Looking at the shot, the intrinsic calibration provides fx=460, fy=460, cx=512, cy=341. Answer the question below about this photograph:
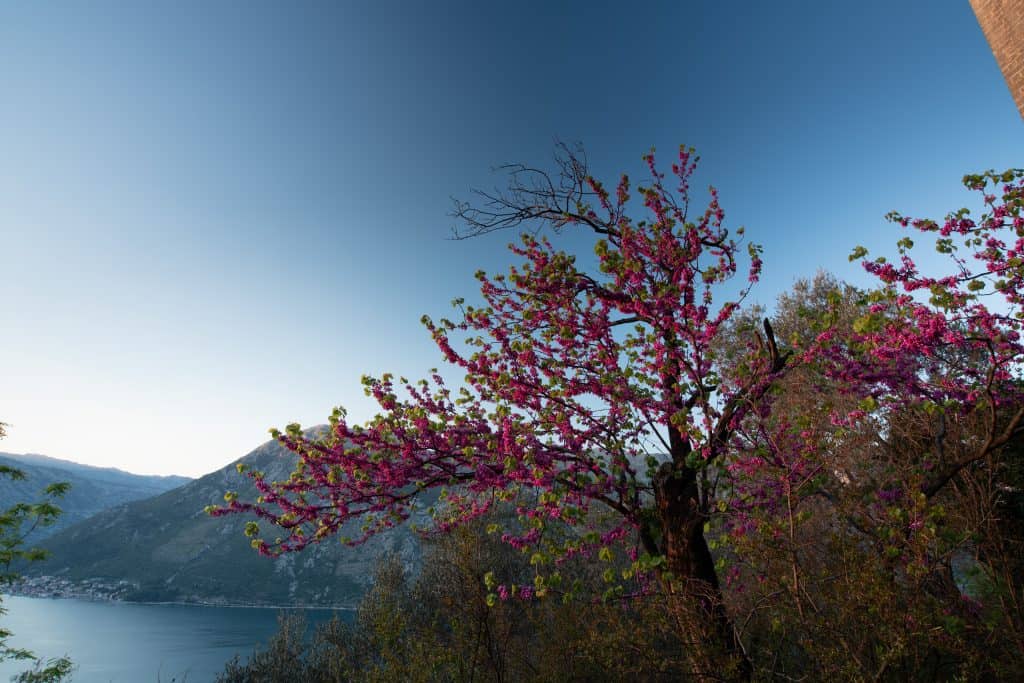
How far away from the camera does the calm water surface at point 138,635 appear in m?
75.6

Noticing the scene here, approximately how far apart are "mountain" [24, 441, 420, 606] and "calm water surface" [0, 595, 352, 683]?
8.54m

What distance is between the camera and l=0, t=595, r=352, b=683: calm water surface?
248ft

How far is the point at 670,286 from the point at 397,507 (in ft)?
19.2

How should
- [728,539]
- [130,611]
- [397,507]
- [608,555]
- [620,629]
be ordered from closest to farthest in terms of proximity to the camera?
[728,539]
[608,555]
[620,629]
[397,507]
[130,611]

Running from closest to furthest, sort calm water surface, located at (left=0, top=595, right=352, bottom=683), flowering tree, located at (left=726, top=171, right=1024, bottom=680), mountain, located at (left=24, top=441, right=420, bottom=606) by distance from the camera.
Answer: flowering tree, located at (left=726, top=171, right=1024, bottom=680)
calm water surface, located at (left=0, top=595, right=352, bottom=683)
mountain, located at (left=24, top=441, right=420, bottom=606)

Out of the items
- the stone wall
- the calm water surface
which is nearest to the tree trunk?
the stone wall

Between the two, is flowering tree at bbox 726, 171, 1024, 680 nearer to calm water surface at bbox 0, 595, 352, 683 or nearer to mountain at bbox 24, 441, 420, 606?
calm water surface at bbox 0, 595, 352, 683

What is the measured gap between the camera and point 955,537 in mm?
6164

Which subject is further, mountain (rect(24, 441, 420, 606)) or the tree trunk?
mountain (rect(24, 441, 420, 606))

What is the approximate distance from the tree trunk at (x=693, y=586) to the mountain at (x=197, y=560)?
13341 cm

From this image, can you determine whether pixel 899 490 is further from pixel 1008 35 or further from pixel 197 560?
pixel 197 560

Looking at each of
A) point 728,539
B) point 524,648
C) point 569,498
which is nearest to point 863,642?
point 728,539

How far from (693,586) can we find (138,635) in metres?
139

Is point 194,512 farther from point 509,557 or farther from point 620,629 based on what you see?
point 620,629
